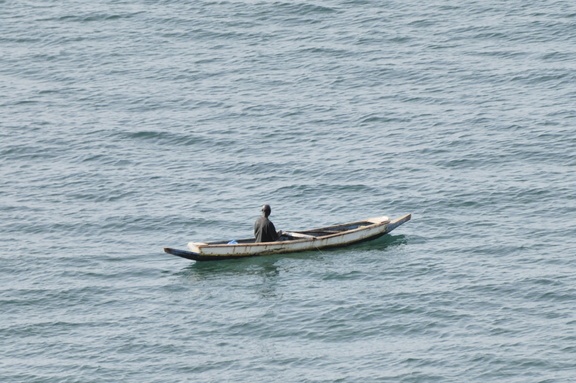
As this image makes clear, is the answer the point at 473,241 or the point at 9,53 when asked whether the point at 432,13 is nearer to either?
the point at 9,53

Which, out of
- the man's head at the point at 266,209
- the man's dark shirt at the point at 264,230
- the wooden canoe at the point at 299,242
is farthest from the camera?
the man's dark shirt at the point at 264,230

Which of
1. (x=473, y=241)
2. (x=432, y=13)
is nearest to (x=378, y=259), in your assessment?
(x=473, y=241)

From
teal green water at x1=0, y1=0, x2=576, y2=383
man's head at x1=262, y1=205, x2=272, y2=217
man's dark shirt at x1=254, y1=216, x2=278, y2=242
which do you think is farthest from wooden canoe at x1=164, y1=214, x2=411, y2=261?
man's head at x1=262, y1=205, x2=272, y2=217

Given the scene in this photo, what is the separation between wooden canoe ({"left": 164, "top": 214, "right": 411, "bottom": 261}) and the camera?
130 ft

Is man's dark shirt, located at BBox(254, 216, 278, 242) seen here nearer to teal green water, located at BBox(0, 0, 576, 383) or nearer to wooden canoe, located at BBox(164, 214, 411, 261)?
wooden canoe, located at BBox(164, 214, 411, 261)

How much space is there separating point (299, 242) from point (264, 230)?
4.21 feet

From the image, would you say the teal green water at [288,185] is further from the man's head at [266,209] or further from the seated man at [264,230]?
the man's head at [266,209]

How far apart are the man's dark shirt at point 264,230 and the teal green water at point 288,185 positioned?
0.94 m

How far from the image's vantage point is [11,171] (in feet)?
164

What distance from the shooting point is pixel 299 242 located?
40.2 m

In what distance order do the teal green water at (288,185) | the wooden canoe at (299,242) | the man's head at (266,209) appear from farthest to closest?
1. the wooden canoe at (299,242)
2. the man's head at (266,209)
3. the teal green water at (288,185)

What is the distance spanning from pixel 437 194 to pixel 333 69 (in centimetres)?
1559

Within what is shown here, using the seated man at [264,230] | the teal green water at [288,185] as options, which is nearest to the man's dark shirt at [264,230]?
the seated man at [264,230]

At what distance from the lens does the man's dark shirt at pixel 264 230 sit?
39844mm
